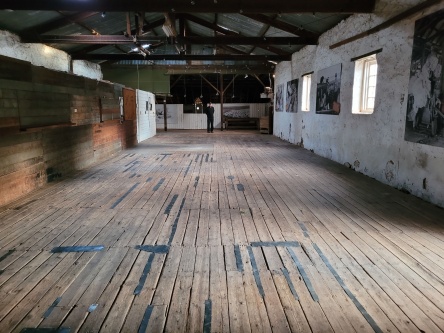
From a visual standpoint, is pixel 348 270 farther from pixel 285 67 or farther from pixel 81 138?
pixel 285 67

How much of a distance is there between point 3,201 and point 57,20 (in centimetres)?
760

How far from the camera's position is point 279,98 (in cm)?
1620

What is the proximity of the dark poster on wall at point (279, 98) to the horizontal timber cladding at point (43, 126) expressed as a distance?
874cm

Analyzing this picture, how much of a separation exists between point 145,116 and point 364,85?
Answer: 33.4 feet

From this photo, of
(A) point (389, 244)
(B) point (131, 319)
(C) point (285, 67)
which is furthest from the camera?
(C) point (285, 67)

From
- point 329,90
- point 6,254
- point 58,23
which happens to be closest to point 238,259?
point 6,254

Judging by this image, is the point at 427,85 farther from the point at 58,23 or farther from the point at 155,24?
the point at 155,24

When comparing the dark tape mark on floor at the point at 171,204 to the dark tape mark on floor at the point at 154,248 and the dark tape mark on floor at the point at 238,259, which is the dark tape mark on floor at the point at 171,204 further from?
the dark tape mark on floor at the point at 238,259

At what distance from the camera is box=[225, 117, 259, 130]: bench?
865 inches

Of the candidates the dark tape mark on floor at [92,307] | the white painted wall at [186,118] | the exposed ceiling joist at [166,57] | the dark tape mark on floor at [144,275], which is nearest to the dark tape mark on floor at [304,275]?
the dark tape mark on floor at [144,275]

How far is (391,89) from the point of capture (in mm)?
6090

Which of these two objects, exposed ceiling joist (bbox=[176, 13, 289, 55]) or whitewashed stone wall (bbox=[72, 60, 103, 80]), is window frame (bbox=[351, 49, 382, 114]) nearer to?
exposed ceiling joist (bbox=[176, 13, 289, 55])

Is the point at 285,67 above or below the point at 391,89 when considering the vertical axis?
above

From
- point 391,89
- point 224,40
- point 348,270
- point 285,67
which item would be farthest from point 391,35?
point 285,67
